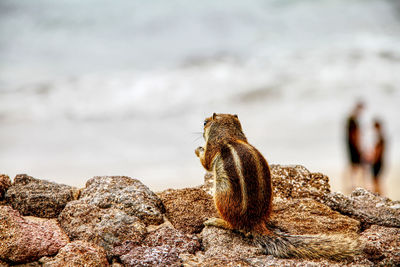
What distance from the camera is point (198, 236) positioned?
15.9 feet

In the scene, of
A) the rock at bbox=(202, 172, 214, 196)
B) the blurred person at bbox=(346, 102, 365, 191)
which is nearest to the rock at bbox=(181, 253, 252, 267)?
the rock at bbox=(202, 172, 214, 196)

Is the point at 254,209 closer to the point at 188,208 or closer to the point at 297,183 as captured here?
the point at 188,208

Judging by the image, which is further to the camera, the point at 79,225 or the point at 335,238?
the point at 79,225

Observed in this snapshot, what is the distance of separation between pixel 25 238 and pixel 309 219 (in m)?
3.21

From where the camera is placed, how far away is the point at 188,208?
17.6 feet

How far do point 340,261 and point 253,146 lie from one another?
1.58 metres

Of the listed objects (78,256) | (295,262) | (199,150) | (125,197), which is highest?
(199,150)

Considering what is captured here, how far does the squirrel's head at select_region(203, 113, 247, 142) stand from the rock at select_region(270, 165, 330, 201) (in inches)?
38.3

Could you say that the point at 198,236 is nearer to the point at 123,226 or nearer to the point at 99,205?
the point at 123,226

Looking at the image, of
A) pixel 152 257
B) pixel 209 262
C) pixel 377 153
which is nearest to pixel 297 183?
pixel 209 262

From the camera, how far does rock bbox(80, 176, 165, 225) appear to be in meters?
5.01

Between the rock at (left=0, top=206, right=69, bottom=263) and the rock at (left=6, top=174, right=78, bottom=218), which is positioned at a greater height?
the rock at (left=6, top=174, right=78, bottom=218)

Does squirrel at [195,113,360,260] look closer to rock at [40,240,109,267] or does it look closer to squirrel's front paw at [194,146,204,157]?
squirrel's front paw at [194,146,204,157]

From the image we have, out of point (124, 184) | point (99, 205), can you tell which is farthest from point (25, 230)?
point (124, 184)
